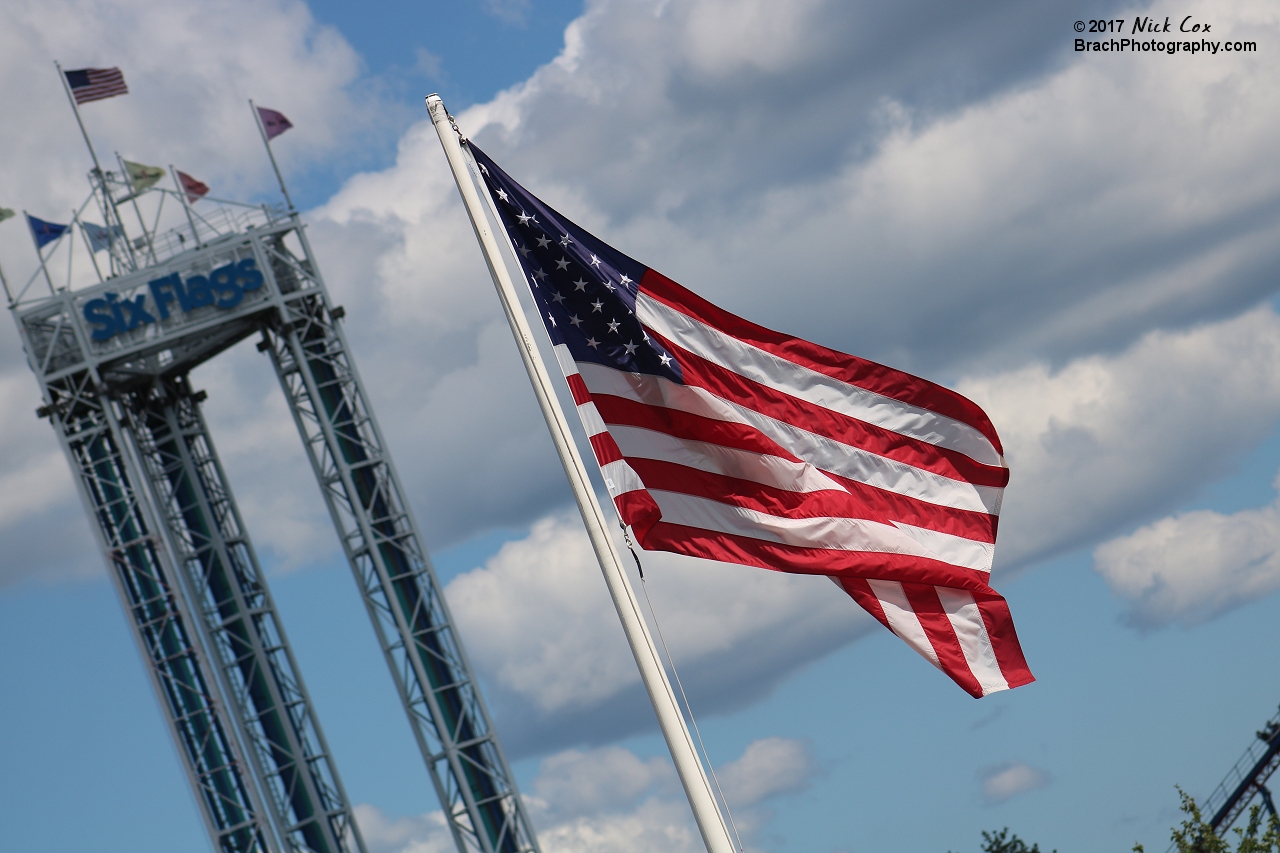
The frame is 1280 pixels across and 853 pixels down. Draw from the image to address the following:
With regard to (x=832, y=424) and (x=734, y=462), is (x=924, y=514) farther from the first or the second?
(x=734, y=462)

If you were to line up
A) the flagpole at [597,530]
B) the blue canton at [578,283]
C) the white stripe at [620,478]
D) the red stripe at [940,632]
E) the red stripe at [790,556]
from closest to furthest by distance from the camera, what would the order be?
the flagpole at [597,530] < the white stripe at [620,478] < the blue canton at [578,283] < the red stripe at [790,556] < the red stripe at [940,632]

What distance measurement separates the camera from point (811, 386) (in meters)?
13.6

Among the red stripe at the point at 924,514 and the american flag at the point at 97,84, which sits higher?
the american flag at the point at 97,84

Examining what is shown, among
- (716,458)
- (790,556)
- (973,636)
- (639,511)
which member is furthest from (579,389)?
(973,636)

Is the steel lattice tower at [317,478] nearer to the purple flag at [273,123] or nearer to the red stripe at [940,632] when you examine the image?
the purple flag at [273,123]

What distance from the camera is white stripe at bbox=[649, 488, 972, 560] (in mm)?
12977

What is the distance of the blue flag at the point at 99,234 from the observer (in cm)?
4981

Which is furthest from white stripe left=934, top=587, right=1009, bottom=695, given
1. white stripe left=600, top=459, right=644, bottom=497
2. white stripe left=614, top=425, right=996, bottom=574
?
white stripe left=600, top=459, right=644, bottom=497

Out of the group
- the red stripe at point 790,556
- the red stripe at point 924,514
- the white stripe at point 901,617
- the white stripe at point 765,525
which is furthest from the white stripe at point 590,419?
the white stripe at point 901,617

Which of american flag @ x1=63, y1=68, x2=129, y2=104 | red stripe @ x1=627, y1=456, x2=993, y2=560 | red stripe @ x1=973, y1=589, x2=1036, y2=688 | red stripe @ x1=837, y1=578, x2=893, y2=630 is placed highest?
american flag @ x1=63, y1=68, x2=129, y2=104

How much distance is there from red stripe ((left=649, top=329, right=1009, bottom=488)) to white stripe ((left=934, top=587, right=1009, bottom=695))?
45.7 inches

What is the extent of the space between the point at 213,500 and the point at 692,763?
4299 cm

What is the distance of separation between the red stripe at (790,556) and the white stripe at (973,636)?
0.22 metres

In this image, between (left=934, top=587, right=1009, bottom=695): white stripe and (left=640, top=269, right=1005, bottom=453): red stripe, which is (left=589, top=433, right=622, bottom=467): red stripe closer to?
(left=640, top=269, right=1005, bottom=453): red stripe
